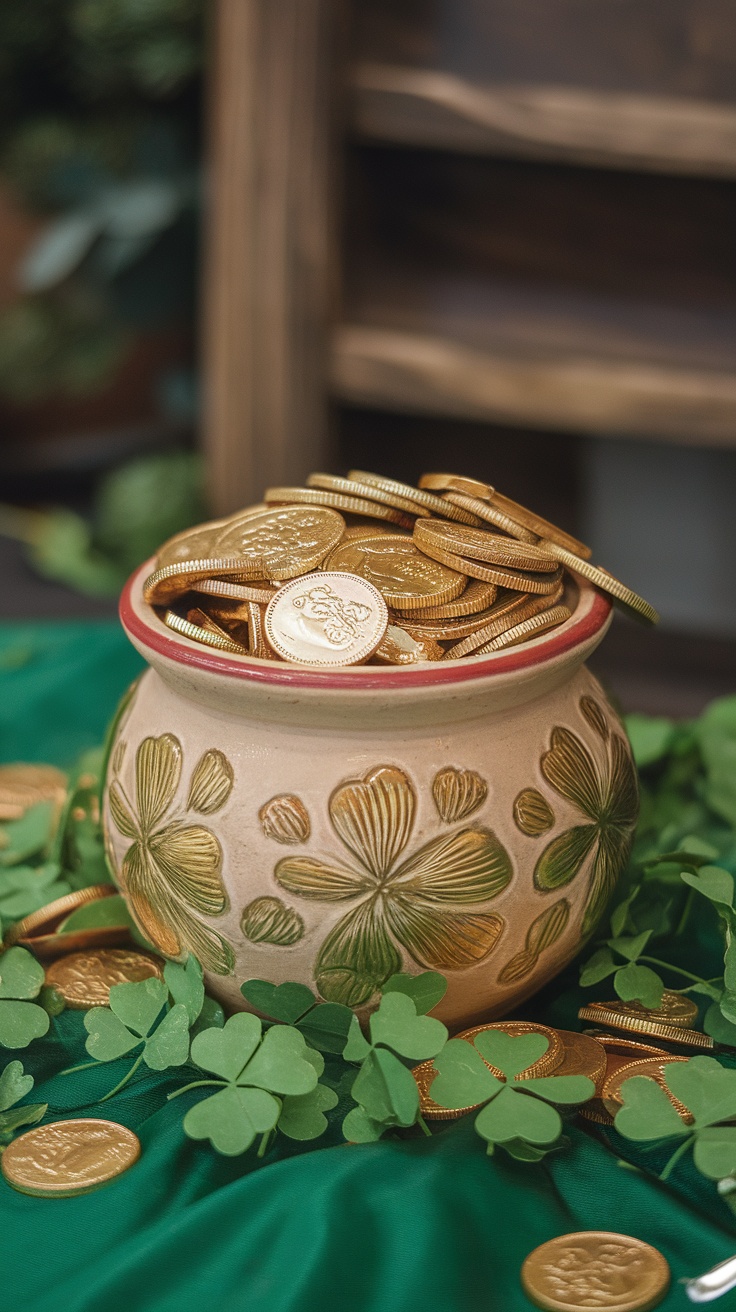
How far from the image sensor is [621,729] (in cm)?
76

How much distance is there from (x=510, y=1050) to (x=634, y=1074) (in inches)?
3.0

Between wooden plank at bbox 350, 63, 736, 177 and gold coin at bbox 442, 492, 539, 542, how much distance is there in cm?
88

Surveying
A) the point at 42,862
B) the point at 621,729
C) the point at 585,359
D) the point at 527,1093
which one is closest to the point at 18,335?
the point at 585,359

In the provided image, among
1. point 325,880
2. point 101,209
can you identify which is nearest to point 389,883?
point 325,880

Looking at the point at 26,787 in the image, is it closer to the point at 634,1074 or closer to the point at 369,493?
the point at 369,493

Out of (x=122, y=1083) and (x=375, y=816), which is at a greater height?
(x=375, y=816)

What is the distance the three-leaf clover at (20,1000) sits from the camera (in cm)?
71

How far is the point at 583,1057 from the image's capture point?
0.69m

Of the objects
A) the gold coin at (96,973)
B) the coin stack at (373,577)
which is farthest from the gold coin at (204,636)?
the gold coin at (96,973)

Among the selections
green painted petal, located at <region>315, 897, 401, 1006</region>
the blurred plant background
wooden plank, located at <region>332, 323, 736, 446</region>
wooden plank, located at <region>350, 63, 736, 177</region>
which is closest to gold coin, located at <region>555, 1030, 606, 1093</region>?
green painted petal, located at <region>315, 897, 401, 1006</region>

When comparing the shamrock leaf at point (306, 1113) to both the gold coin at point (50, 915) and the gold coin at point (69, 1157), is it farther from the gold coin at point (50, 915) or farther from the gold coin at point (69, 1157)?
the gold coin at point (50, 915)

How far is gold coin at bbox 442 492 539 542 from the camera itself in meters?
0.72

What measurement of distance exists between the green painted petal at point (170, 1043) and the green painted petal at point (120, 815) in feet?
0.32

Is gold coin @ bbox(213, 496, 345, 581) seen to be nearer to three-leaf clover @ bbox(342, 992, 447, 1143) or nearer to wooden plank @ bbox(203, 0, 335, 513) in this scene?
three-leaf clover @ bbox(342, 992, 447, 1143)
